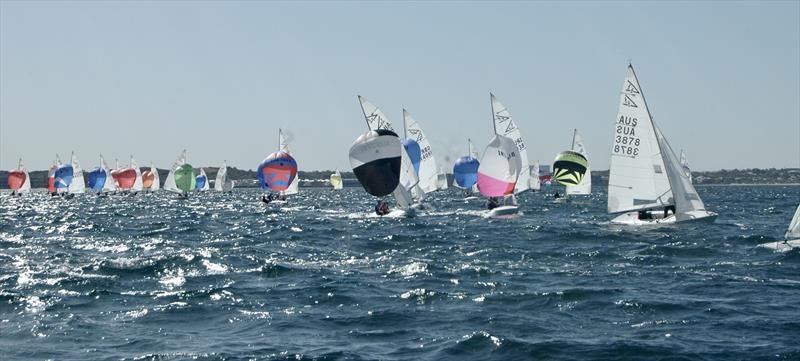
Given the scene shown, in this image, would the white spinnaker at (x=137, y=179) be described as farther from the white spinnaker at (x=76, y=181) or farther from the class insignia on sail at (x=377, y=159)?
the class insignia on sail at (x=377, y=159)

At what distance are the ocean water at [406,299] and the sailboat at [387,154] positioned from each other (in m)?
16.0

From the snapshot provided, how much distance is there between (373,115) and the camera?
57.5m

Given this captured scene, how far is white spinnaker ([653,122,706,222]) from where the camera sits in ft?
130

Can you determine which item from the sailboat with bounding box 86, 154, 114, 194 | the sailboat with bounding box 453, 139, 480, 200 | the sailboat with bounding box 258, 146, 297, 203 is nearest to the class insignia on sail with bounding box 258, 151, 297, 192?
the sailboat with bounding box 258, 146, 297, 203

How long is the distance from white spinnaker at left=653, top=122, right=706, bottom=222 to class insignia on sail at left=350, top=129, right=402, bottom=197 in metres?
16.4

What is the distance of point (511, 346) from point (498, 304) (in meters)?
Answer: 4.10

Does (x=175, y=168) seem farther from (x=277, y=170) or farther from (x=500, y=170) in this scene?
(x=500, y=170)

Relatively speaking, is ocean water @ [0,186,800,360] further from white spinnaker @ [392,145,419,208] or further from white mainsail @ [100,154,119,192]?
white mainsail @ [100,154,119,192]

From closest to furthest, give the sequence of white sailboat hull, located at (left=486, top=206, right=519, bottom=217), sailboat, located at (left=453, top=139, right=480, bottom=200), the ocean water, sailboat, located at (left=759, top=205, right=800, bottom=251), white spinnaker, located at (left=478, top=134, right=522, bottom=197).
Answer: the ocean water → sailboat, located at (left=759, top=205, right=800, bottom=251) → white spinnaker, located at (left=478, top=134, right=522, bottom=197) → white sailboat hull, located at (left=486, top=206, right=519, bottom=217) → sailboat, located at (left=453, top=139, right=480, bottom=200)

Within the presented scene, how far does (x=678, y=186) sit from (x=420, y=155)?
25476 millimetres

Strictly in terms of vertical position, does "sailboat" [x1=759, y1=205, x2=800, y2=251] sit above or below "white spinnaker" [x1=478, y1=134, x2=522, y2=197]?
below

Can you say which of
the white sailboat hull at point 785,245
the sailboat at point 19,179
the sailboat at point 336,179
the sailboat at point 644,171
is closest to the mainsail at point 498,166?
the sailboat at point 644,171

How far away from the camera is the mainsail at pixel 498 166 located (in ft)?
174

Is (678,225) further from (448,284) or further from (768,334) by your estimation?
(768,334)
